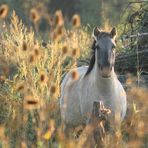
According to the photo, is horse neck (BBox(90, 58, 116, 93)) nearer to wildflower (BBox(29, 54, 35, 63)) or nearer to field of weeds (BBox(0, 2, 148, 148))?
field of weeds (BBox(0, 2, 148, 148))

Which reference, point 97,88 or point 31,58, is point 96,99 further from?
point 31,58

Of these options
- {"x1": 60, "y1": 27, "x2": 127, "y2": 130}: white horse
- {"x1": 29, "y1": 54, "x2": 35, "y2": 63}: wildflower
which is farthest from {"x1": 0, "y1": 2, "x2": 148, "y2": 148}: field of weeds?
{"x1": 60, "y1": 27, "x2": 127, "y2": 130}: white horse

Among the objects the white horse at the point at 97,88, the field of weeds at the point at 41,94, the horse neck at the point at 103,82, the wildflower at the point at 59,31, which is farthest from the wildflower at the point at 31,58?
the horse neck at the point at 103,82

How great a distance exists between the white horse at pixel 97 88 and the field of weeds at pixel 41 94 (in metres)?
0.18

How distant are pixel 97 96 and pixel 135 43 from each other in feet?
12.2

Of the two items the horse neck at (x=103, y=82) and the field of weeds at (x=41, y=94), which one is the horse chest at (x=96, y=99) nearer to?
the horse neck at (x=103, y=82)

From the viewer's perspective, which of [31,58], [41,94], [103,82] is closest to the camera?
[31,58]

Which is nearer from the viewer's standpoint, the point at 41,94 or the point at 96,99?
the point at 41,94

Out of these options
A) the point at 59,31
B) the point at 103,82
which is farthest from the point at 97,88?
the point at 59,31

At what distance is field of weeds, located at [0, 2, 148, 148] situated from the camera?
14.8ft

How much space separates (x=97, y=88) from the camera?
22.9 ft

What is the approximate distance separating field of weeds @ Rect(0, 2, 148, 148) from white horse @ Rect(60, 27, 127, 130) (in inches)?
7.0

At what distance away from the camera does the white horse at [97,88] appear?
6.53m

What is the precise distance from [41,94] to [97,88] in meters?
0.90
